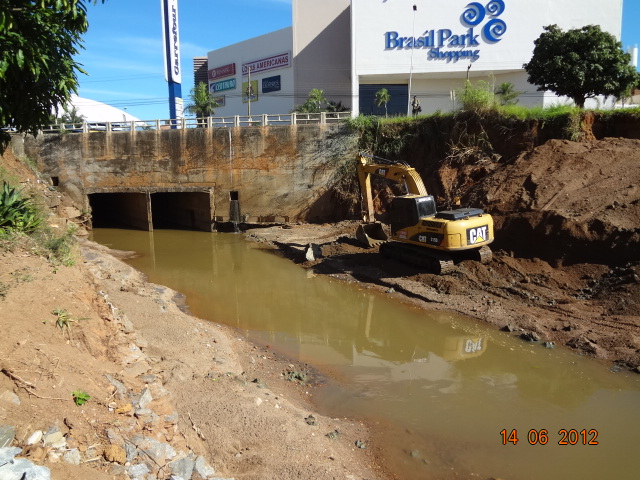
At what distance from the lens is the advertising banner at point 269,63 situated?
4291cm

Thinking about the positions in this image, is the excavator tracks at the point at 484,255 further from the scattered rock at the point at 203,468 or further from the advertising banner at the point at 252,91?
the advertising banner at the point at 252,91

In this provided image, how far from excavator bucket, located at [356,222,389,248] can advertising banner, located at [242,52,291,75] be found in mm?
29416

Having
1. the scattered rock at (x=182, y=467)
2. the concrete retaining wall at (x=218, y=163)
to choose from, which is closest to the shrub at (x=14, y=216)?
the scattered rock at (x=182, y=467)

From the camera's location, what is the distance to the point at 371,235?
1767 cm

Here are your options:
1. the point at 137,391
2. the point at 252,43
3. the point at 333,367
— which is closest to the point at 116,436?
the point at 137,391

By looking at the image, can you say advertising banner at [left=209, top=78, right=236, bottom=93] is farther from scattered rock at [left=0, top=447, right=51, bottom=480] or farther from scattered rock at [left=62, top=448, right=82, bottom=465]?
scattered rock at [left=0, top=447, right=51, bottom=480]

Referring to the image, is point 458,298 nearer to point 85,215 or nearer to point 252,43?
point 85,215

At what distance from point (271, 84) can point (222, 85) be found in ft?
27.2

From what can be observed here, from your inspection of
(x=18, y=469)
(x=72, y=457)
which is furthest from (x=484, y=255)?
(x=18, y=469)

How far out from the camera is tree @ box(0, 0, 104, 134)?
19.1 feet

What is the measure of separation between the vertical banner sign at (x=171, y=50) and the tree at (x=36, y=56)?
30.7m

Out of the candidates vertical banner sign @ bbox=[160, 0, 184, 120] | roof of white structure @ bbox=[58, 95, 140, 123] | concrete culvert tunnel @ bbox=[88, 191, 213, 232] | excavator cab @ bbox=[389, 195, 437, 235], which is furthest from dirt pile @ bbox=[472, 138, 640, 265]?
roof of white structure @ bbox=[58, 95, 140, 123]

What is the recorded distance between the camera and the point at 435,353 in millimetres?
10133

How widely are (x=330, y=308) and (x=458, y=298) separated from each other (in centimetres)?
345
